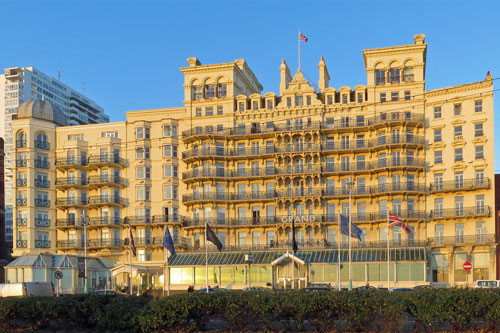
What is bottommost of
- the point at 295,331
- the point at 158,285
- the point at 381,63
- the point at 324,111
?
the point at 158,285

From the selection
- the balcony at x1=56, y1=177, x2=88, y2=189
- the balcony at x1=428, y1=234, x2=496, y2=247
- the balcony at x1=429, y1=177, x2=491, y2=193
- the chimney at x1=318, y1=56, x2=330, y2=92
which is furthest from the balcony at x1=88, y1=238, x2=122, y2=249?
the balcony at x1=429, y1=177, x2=491, y2=193

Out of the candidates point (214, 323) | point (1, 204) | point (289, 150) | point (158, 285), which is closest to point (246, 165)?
point (289, 150)

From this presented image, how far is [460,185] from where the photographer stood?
68.4 metres

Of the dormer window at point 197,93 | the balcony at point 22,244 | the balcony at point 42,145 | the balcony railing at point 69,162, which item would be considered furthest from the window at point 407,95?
the balcony at point 22,244

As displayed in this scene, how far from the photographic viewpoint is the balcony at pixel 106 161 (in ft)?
260

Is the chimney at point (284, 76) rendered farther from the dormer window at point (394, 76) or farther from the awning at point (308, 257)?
the awning at point (308, 257)

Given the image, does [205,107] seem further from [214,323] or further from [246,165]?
[214,323]

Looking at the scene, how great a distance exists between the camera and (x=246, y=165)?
7650cm

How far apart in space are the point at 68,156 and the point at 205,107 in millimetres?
19797

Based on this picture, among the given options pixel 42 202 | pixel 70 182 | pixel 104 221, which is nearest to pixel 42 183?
pixel 42 202

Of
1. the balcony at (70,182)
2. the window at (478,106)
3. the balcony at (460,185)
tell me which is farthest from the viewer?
the balcony at (70,182)

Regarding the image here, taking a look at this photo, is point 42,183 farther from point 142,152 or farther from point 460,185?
point 460,185

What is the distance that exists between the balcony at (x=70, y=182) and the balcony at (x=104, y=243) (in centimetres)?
775

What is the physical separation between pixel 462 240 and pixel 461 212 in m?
3.13
